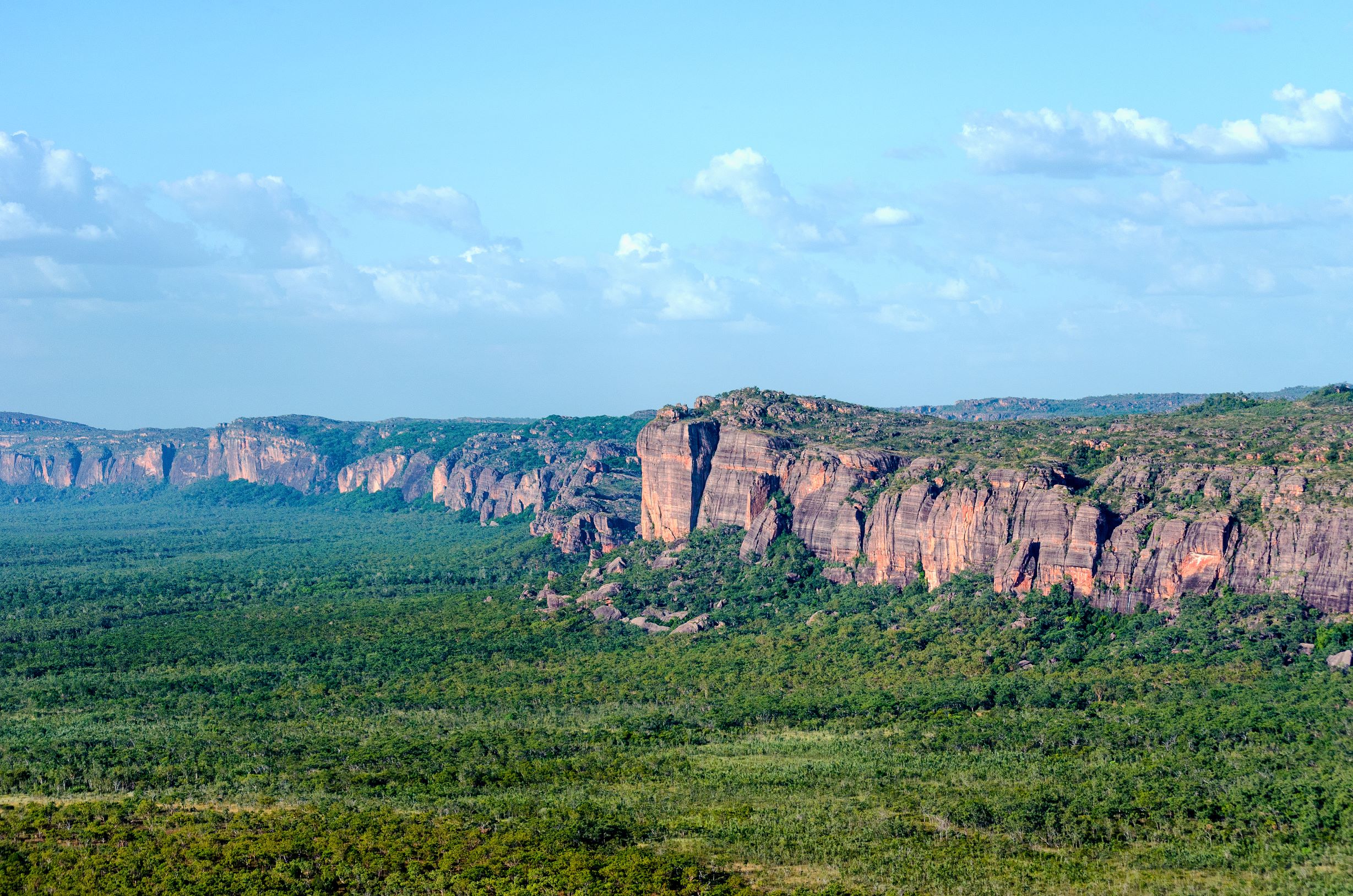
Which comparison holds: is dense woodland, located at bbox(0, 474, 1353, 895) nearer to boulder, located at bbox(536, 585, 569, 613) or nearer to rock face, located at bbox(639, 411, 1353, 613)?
boulder, located at bbox(536, 585, 569, 613)

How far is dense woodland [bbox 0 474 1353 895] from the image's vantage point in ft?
175

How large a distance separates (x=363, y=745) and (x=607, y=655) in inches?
1186

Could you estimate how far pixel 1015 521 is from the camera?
97.2 metres

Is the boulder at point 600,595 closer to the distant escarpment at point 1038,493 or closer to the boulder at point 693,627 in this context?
the boulder at point 693,627

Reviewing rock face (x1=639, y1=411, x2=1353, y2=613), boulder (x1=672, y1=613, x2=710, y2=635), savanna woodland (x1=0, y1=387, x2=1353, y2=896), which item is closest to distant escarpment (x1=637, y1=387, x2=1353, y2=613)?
rock face (x1=639, y1=411, x2=1353, y2=613)

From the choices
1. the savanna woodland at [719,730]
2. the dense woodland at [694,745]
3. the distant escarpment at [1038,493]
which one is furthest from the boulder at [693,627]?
the distant escarpment at [1038,493]

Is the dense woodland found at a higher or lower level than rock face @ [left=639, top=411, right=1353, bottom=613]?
lower

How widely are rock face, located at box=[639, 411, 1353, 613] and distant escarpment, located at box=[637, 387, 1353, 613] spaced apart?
13 cm

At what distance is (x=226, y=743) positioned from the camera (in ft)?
246

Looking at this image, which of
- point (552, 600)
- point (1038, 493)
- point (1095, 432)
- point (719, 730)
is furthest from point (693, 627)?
point (1095, 432)

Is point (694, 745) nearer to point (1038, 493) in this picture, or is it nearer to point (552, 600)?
point (1038, 493)

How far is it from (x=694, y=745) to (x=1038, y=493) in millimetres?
36164

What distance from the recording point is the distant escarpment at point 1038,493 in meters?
85.2

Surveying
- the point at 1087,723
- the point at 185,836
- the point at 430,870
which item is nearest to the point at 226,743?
the point at 185,836
